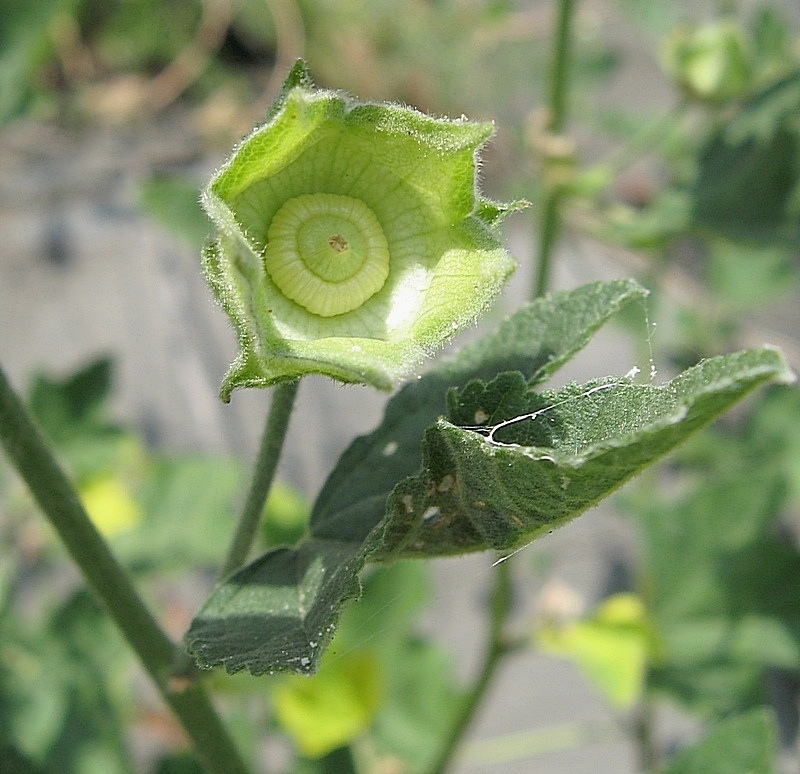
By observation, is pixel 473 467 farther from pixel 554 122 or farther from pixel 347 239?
pixel 554 122

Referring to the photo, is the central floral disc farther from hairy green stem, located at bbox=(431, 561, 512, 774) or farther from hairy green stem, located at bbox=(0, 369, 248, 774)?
hairy green stem, located at bbox=(431, 561, 512, 774)

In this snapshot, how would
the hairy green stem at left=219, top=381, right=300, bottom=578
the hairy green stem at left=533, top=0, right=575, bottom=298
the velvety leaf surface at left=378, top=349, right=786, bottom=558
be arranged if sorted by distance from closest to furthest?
1. the velvety leaf surface at left=378, top=349, right=786, bottom=558
2. the hairy green stem at left=219, top=381, right=300, bottom=578
3. the hairy green stem at left=533, top=0, right=575, bottom=298

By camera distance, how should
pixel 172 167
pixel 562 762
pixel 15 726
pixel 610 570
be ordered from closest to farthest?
pixel 15 726
pixel 562 762
pixel 610 570
pixel 172 167

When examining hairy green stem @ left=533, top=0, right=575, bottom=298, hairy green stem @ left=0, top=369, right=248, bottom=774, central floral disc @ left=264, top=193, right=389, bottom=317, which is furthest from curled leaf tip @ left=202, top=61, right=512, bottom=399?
hairy green stem @ left=533, top=0, right=575, bottom=298

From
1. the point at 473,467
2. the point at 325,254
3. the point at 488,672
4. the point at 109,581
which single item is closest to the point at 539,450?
the point at 473,467

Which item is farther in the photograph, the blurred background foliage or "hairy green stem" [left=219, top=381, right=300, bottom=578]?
the blurred background foliage

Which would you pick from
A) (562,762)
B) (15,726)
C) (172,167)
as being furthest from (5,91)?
(172,167)

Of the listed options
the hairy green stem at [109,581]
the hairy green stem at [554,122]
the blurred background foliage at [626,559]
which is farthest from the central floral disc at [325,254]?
the hairy green stem at [554,122]

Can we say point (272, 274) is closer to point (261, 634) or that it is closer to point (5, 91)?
point (261, 634)
